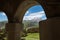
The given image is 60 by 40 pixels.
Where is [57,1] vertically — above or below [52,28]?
above

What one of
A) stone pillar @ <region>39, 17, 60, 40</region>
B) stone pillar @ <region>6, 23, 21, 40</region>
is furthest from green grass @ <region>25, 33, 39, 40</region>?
stone pillar @ <region>39, 17, 60, 40</region>

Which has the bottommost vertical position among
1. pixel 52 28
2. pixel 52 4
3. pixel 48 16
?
pixel 52 28

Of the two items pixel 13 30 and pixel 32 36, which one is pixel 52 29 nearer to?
pixel 13 30

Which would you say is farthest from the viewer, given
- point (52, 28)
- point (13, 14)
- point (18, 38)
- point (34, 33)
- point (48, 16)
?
point (34, 33)

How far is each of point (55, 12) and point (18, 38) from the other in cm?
320

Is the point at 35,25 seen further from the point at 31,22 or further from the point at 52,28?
the point at 52,28

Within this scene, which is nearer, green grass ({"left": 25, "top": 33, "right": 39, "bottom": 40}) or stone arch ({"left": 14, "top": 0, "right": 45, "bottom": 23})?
stone arch ({"left": 14, "top": 0, "right": 45, "bottom": 23})

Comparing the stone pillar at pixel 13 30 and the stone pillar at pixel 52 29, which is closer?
the stone pillar at pixel 52 29

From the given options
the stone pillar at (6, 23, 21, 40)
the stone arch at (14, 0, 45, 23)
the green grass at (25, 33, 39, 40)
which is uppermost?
the stone arch at (14, 0, 45, 23)

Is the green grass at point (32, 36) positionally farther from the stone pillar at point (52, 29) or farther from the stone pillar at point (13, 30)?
the stone pillar at point (52, 29)

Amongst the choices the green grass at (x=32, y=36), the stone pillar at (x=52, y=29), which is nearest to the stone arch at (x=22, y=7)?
the stone pillar at (x=52, y=29)

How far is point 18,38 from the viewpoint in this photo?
5766mm

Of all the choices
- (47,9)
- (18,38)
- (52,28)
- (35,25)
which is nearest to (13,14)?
(18,38)

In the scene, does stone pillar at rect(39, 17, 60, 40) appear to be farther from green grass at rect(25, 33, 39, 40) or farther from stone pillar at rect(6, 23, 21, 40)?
green grass at rect(25, 33, 39, 40)
